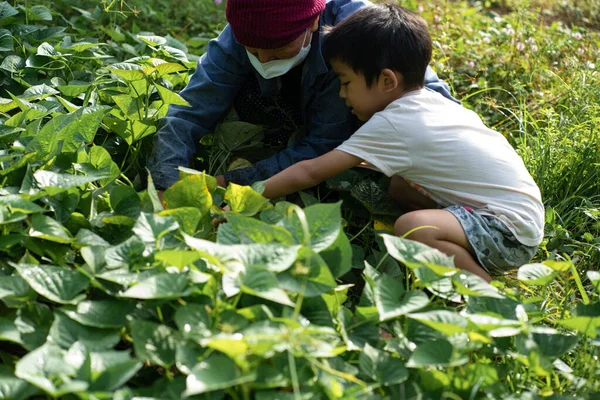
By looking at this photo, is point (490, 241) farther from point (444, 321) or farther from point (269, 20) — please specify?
point (269, 20)

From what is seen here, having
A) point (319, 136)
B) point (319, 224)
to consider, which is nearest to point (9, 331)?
point (319, 224)

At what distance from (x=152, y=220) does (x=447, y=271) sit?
1.93 ft

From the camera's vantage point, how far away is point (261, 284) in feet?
4.27

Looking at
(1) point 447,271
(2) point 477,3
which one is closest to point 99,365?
(1) point 447,271

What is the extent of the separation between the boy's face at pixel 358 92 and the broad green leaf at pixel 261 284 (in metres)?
0.80

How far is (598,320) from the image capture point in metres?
1.42

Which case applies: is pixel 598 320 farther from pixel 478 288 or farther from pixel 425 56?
pixel 425 56

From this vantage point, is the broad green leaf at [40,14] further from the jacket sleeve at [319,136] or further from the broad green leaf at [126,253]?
the broad green leaf at [126,253]

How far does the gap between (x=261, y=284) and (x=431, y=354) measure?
33 centimetres

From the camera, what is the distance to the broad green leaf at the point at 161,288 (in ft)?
4.17

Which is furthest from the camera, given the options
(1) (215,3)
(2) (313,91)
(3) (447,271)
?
(1) (215,3)

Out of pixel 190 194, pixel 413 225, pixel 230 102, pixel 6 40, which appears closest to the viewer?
pixel 190 194

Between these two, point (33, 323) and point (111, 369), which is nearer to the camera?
point (111, 369)

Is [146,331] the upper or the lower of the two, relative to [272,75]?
lower
